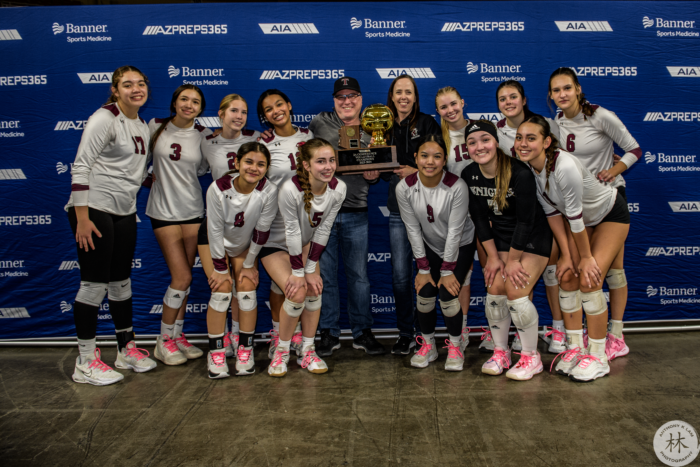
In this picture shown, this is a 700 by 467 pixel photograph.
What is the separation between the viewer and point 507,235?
2.86 m

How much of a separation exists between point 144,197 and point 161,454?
7.07ft

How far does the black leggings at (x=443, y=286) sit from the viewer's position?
297cm

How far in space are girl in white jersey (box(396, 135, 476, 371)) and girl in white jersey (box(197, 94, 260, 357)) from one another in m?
1.13

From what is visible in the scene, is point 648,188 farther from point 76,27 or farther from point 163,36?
point 76,27

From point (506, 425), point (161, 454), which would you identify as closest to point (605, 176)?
point (506, 425)

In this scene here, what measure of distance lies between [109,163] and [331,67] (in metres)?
→ 1.74

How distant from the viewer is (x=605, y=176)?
9.73 ft

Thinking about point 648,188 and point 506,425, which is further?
point 648,188

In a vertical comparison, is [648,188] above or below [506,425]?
above

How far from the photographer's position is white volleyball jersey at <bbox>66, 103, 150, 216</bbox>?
9.20ft

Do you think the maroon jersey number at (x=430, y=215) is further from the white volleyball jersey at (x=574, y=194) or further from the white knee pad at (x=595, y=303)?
the white knee pad at (x=595, y=303)

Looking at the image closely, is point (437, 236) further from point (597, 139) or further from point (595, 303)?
point (597, 139)

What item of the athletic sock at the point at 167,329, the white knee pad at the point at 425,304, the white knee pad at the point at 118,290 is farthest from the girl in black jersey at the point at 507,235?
the white knee pad at the point at 118,290

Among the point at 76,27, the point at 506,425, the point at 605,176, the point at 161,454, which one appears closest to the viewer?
the point at 161,454
